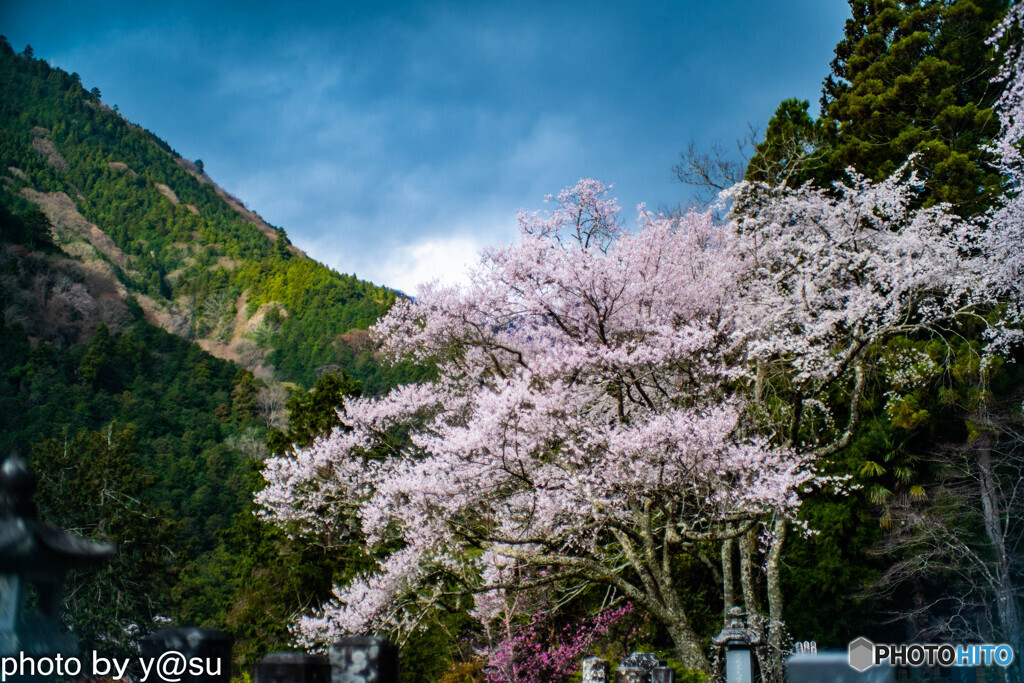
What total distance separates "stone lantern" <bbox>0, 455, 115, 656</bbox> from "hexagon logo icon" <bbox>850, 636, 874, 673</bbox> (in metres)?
4.34

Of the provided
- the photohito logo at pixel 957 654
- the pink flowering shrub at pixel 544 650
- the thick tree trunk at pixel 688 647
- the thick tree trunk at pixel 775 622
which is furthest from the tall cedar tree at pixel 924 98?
the pink flowering shrub at pixel 544 650

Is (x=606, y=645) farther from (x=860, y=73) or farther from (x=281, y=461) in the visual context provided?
(x=860, y=73)

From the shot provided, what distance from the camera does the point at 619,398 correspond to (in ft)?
29.8

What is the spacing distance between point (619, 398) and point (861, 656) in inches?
185

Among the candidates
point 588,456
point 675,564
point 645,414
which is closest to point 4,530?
point 588,456

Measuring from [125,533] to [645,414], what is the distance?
1497 cm

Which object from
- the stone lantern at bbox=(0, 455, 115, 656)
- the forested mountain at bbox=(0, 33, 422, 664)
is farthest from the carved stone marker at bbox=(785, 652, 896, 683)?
the forested mountain at bbox=(0, 33, 422, 664)

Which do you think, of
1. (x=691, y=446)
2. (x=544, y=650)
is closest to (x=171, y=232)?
(x=544, y=650)

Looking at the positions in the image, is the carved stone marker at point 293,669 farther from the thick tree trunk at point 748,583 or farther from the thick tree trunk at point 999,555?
the thick tree trunk at point 999,555

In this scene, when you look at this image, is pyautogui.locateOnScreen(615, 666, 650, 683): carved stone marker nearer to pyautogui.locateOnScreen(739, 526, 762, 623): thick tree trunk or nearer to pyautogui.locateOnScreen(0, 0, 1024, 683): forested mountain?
pyautogui.locateOnScreen(0, 0, 1024, 683): forested mountain

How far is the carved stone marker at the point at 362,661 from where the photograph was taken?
10.1 ft

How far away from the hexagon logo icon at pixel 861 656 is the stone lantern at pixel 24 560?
4.34 metres

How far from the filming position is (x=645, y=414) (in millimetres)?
9219

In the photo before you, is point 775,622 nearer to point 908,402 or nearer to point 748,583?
point 748,583
